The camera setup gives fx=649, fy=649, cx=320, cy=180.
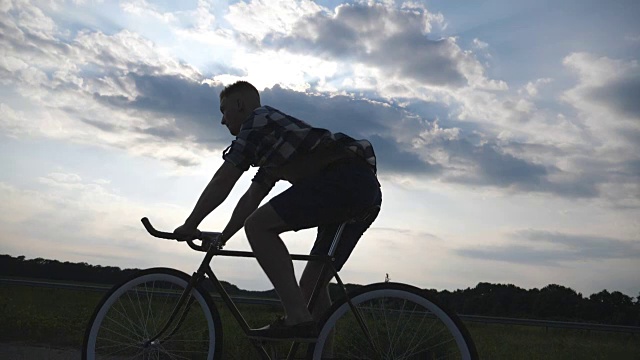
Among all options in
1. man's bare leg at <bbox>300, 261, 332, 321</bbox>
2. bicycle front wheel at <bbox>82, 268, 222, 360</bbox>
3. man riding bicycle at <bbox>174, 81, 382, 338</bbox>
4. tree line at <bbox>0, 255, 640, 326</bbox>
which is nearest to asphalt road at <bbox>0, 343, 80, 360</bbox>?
bicycle front wheel at <bbox>82, 268, 222, 360</bbox>

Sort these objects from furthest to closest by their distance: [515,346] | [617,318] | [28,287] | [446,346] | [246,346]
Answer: [617,318] → [28,287] → [515,346] → [246,346] → [446,346]

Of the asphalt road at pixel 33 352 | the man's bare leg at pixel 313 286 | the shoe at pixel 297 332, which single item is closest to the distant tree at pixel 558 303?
the asphalt road at pixel 33 352

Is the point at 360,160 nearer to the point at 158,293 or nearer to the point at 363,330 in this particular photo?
the point at 363,330

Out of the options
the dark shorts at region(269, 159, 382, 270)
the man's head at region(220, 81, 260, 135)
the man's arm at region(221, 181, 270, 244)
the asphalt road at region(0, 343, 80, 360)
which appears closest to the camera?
the dark shorts at region(269, 159, 382, 270)

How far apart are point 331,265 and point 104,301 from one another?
1.48 metres

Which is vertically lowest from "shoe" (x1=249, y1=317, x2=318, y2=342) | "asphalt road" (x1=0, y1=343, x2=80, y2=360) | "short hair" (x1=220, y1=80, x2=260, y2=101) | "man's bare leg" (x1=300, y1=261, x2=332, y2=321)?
"asphalt road" (x1=0, y1=343, x2=80, y2=360)

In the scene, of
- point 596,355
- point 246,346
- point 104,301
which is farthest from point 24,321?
point 596,355

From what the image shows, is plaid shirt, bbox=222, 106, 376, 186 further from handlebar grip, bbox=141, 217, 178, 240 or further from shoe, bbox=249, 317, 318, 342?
shoe, bbox=249, 317, 318, 342

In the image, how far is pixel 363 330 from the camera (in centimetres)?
370

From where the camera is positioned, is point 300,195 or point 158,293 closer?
point 300,195

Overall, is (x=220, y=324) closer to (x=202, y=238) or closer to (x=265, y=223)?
(x=202, y=238)

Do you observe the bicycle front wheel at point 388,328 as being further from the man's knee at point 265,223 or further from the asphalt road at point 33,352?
the asphalt road at point 33,352

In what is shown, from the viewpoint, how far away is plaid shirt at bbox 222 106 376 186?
3.76 m

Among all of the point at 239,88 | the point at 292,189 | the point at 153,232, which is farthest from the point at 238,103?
the point at 153,232
